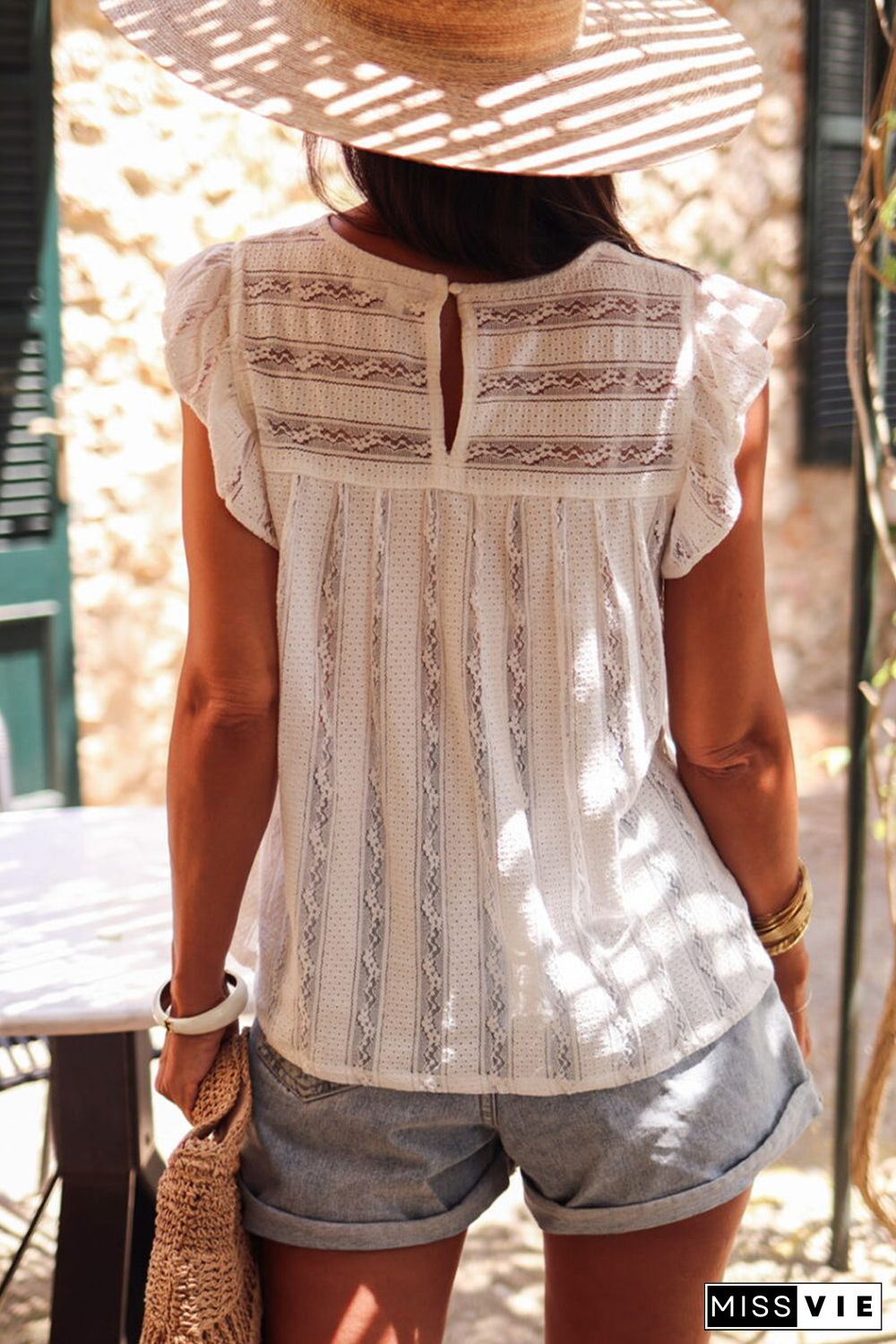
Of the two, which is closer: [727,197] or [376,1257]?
[376,1257]

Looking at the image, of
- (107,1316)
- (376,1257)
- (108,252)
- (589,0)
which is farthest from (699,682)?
(108,252)

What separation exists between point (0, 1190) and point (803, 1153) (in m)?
1.70

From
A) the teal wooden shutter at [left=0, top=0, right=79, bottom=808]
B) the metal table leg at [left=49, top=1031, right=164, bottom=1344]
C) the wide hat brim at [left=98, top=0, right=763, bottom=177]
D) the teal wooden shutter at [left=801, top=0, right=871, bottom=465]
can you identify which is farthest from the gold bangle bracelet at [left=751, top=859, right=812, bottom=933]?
the teal wooden shutter at [left=801, top=0, right=871, bottom=465]

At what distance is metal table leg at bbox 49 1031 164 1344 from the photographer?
6.98 ft

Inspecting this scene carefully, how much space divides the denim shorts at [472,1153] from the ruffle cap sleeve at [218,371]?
1.55 ft

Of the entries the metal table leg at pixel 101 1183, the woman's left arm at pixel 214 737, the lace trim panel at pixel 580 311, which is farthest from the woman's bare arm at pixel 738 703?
the metal table leg at pixel 101 1183

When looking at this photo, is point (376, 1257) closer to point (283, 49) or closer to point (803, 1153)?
point (283, 49)

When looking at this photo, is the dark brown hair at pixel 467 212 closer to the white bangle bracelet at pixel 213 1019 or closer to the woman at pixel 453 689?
the woman at pixel 453 689

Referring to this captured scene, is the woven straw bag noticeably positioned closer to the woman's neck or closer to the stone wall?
the woman's neck

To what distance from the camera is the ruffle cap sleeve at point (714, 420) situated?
1302 mm

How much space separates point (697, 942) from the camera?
1.35 m

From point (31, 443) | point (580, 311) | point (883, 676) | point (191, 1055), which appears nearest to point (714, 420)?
point (580, 311)

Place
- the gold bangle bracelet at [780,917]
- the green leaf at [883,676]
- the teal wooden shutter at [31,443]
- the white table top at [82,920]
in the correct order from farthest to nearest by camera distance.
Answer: the teal wooden shutter at [31,443] < the green leaf at [883,676] < the white table top at [82,920] < the gold bangle bracelet at [780,917]

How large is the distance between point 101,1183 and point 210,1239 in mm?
988
